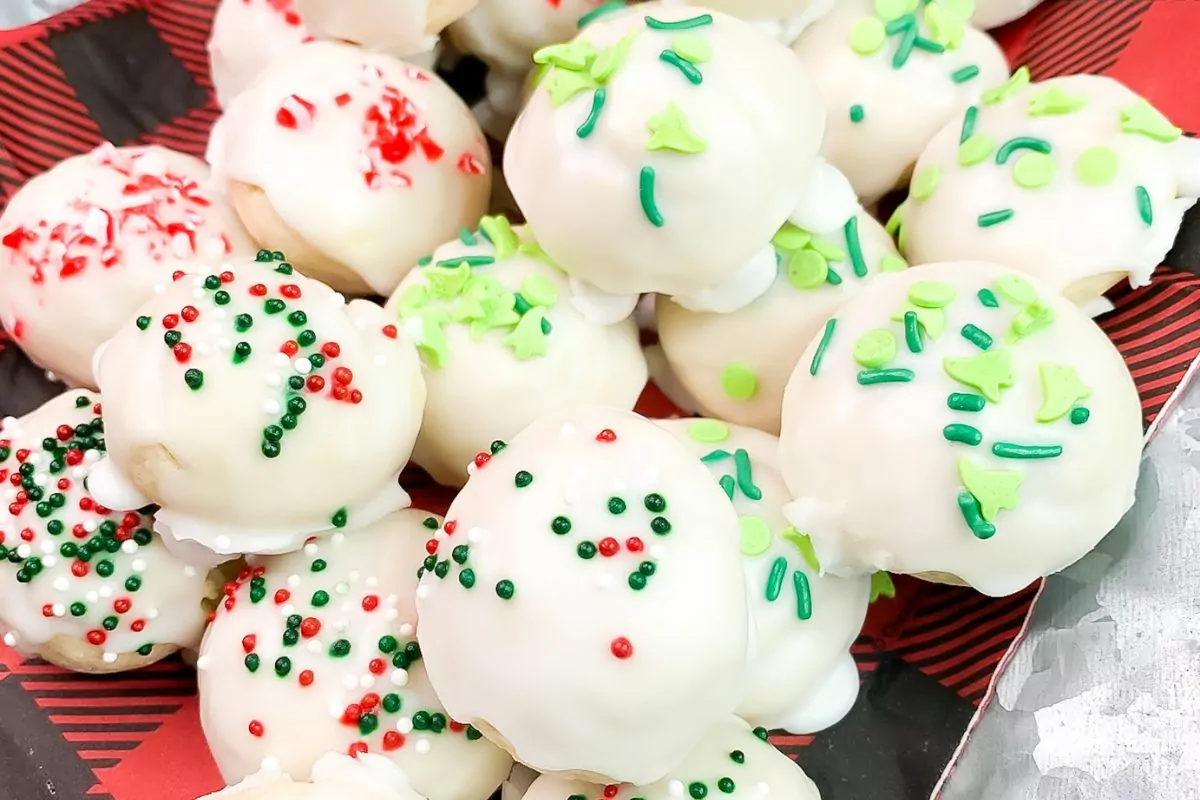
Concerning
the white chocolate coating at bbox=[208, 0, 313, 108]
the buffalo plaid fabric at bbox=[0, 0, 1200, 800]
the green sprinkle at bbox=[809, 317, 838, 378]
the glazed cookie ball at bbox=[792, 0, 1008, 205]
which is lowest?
the buffalo plaid fabric at bbox=[0, 0, 1200, 800]

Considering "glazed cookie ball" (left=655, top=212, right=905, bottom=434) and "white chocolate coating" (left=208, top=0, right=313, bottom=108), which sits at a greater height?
"white chocolate coating" (left=208, top=0, right=313, bottom=108)

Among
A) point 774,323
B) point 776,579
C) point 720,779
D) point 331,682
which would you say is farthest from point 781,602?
point 331,682

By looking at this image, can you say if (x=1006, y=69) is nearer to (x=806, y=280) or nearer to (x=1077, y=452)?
(x=806, y=280)

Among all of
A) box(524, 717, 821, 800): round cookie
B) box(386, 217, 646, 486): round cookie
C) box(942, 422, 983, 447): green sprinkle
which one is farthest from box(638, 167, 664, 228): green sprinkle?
box(524, 717, 821, 800): round cookie

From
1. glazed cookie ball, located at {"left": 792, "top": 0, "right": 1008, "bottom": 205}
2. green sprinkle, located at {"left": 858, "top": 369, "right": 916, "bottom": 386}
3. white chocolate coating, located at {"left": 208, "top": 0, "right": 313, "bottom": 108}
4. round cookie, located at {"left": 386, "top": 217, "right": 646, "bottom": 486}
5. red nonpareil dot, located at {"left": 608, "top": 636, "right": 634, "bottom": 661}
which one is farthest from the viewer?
white chocolate coating, located at {"left": 208, "top": 0, "right": 313, "bottom": 108}

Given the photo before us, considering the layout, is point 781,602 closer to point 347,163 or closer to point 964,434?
point 964,434

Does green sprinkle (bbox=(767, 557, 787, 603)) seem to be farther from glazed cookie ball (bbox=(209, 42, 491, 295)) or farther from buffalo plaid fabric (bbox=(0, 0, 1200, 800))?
glazed cookie ball (bbox=(209, 42, 491, 295))

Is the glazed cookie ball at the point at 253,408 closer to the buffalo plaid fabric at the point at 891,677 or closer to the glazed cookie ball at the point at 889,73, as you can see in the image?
the buffalo plaid fabric at the point at 891,677
